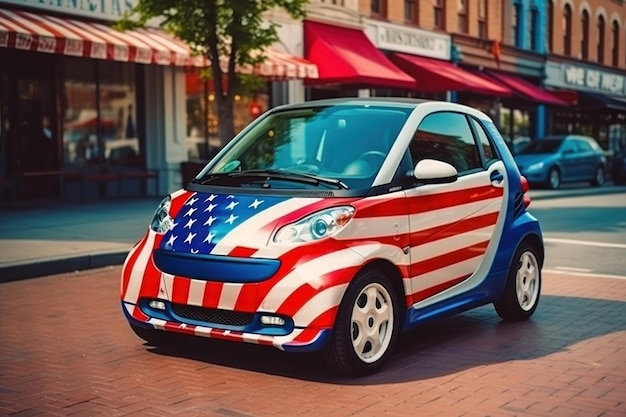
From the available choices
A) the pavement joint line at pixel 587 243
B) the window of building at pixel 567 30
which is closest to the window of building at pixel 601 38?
the window of building at pixel 567 30

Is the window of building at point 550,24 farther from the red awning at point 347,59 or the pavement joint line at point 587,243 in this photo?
the pavement joint line at point 587,243

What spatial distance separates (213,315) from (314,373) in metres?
0.72

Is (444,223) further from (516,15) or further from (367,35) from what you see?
(516,15)

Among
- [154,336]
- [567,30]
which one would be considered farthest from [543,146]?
[154,336]

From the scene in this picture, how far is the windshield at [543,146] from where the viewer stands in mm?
25891

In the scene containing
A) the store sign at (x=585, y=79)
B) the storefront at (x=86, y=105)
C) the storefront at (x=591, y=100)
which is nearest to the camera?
the storefront at (x=86, y=105)

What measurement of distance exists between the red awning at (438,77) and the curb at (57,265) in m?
16.7

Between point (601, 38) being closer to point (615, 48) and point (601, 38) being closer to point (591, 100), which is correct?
point (615, 48)

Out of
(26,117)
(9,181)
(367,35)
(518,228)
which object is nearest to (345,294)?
(518,228)

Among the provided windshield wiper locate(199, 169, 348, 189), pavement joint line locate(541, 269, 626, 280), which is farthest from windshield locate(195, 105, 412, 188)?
pavement joint line locate(541, 269, 626, 280)

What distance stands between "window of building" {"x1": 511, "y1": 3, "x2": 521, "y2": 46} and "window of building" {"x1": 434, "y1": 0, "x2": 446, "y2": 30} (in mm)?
5621

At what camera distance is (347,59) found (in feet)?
73.1

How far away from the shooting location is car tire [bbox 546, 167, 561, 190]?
82.3 feet

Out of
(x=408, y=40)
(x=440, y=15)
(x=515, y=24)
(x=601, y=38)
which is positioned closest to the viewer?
(x=408, y=40)
